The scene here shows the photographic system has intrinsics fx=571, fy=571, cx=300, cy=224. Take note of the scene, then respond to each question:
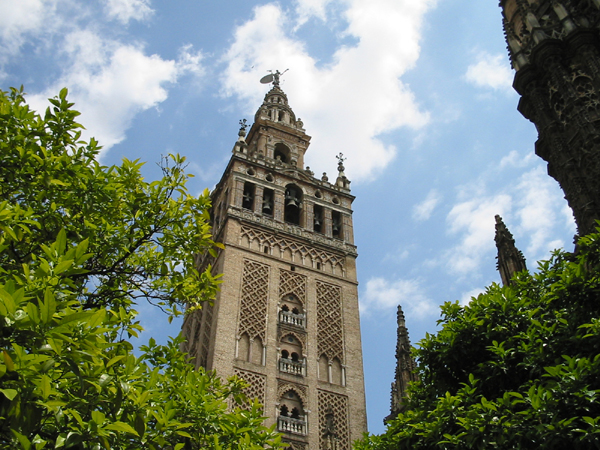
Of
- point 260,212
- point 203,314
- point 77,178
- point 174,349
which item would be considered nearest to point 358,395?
point 203,314

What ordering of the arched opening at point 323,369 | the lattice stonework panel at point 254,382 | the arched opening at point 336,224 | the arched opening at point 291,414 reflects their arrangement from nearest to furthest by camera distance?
the arched opening at point 291,414
the lattice stonework panel at point 254,382
the arched opening at point 323,369
the arched opening at point 336,224

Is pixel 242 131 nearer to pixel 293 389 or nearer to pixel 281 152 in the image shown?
pixel 281 152

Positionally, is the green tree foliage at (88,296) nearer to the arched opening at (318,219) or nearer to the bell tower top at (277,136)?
the arched opening at (318,219)

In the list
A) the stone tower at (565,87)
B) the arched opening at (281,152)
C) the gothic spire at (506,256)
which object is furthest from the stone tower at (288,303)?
the stone tower at (565,87)

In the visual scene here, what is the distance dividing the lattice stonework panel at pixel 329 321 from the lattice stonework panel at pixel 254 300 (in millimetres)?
2819

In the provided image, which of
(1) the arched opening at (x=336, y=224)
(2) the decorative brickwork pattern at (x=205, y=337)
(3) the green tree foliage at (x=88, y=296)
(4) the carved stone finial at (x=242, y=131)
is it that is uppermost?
(4) the carved stone finial at (x=242, y=131)

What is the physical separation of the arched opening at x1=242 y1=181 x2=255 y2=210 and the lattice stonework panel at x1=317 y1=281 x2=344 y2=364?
5886 millimetres

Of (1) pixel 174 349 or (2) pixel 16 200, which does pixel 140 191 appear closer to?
(2) pixel 16 200

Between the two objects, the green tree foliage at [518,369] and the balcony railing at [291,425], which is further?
the balcony railing at [291,425]

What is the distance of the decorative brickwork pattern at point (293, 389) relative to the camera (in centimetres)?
2370

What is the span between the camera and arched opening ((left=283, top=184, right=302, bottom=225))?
1280 inches

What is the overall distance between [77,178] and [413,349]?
574 cm

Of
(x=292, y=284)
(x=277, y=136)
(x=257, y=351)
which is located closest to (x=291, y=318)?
(x=292, y=284)

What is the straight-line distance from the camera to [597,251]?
7594 millimetres
